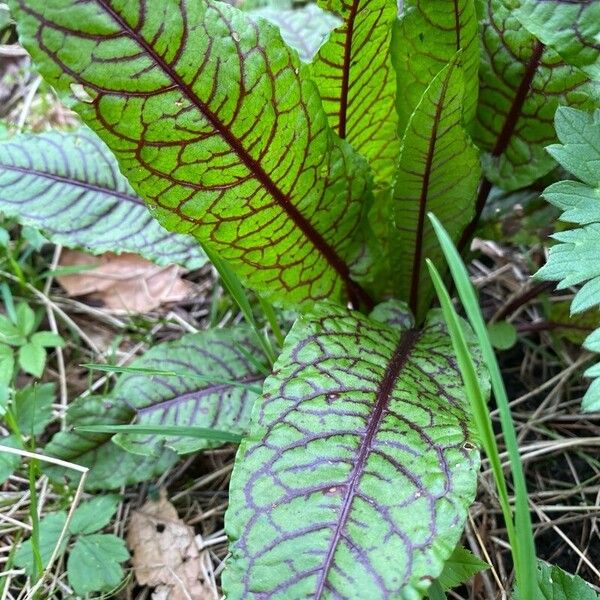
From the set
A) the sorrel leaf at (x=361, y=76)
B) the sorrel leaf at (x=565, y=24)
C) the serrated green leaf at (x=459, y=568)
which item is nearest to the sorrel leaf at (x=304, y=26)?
the sorrel leaf at (x=361, y=76)

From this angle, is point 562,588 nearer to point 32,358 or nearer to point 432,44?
point 432,44

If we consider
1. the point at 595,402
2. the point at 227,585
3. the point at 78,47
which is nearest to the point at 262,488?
the point at 227,585

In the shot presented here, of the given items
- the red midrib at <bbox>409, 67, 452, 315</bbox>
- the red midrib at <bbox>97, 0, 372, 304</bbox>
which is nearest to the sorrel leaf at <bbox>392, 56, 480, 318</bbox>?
the red midrib at <bbox>409, 67, 452, 315</bbox>

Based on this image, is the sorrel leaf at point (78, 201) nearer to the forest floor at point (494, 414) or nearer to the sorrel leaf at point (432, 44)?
the forest floor at point (494, 414)

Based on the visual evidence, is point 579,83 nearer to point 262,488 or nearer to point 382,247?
point 382,247

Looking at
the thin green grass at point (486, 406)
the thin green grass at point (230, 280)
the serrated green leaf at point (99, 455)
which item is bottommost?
the serrated green leaf at point (99, 455)

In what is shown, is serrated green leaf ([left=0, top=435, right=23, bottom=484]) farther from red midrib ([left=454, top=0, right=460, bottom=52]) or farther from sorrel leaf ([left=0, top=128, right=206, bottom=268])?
red midrib ([left=454, top=0, right=460, bottom=52])

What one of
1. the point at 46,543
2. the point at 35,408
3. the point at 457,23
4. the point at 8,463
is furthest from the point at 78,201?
the point at 457,23
